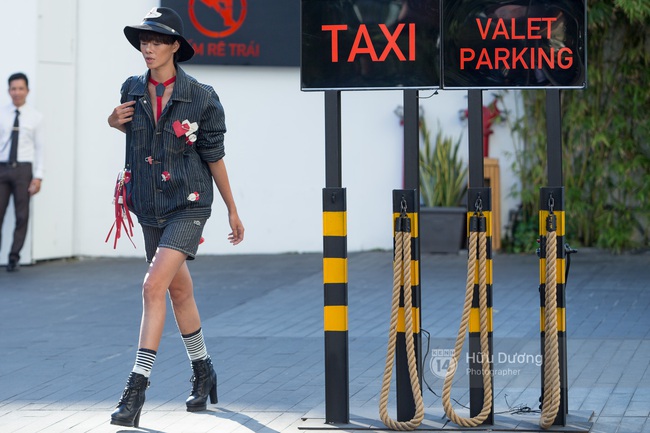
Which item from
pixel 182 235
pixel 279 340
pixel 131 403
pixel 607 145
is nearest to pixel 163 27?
pixel 182 235

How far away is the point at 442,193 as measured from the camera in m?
13.0

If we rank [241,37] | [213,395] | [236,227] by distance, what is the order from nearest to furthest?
[236,227] → [213,395] → [241,37]

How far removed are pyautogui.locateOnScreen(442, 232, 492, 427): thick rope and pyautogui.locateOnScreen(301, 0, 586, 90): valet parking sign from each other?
2.36ft

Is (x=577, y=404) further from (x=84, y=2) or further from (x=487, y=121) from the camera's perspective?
(x=84, y=2)

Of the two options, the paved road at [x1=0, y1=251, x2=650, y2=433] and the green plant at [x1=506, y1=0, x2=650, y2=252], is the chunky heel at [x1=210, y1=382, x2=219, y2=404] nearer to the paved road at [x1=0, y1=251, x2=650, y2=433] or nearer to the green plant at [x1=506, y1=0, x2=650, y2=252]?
the paved road at [x1=0, y1=251, x2=650, y2=433]

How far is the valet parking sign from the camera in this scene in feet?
18.2

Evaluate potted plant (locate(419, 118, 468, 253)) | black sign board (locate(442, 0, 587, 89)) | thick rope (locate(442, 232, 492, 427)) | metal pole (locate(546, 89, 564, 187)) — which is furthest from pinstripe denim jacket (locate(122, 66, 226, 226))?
potted plant (locate(419, 118, 468, 253))

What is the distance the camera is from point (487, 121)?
1316cm

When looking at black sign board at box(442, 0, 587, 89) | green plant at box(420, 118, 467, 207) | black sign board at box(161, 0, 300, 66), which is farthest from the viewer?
black sign board at box(161, 0, 300, 66)

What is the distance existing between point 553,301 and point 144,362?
72.0 inches

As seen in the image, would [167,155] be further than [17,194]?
No

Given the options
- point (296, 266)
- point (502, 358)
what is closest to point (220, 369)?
point (502, 358)

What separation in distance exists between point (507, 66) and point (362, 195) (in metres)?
7.78

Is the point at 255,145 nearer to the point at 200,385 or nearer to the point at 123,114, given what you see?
the point at 200,385
